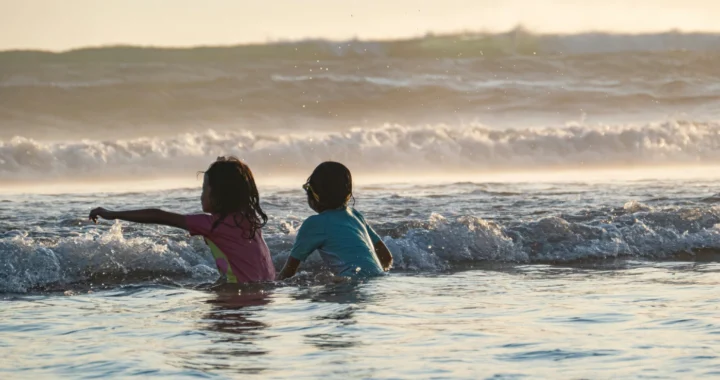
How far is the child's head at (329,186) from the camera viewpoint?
6723 mm

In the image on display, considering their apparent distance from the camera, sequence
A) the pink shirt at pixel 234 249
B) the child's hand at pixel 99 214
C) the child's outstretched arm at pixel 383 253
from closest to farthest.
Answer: the child's hand at pixel 99 214
the pink shirt at pixel 234 249
the child's outstretched arm at pixel 383 253

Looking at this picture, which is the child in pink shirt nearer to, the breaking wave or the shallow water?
the shallow water

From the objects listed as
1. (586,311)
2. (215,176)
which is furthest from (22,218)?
(586,311)

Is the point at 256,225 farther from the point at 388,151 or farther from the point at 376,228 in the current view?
the point at 388,151

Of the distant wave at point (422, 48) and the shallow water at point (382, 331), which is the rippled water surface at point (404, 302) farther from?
the distant wave at point (422, 48)

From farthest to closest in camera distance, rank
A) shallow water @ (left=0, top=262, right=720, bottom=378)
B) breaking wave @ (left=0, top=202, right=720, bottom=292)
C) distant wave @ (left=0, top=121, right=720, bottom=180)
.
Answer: distant wave @ (left=0, top=121, right=720, bottom=180) → breaking wave @ (left=0, top=202, right=720, bottom=292) → shallow water @ (left=0, top=262, right=720, bottom=378)

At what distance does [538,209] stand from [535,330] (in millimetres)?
6491

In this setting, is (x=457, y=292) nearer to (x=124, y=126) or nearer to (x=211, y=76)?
(x=124, y=126)

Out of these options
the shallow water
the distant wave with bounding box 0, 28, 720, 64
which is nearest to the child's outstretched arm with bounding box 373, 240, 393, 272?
the shallow water

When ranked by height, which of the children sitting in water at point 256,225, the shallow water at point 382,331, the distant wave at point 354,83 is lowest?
the shallow water at point 382,331

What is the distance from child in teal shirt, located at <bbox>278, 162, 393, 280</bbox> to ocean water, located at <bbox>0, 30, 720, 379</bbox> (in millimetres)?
159

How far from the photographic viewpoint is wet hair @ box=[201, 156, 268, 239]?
21.8ft

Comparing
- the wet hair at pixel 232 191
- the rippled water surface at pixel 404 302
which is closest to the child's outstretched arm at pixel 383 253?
the rippled water surface at pixel 404 302

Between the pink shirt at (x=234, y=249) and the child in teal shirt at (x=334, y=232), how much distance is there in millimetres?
164
